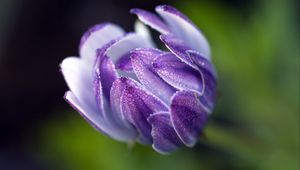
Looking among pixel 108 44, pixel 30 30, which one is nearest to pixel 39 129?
pixel 30 30

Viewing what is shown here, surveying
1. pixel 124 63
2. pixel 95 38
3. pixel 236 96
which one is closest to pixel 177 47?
pixel 124 63

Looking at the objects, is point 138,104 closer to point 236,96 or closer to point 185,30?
point 185,30

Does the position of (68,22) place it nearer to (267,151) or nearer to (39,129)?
(39,129)

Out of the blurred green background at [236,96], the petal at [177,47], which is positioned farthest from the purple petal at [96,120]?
the blurred green background at [236,96]

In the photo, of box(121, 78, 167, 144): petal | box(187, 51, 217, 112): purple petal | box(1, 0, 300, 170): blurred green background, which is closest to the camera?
box(121, 78, 167, 144): petal

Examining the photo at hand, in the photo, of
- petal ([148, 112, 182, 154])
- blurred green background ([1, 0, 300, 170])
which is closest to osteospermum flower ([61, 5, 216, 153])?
petal ([148, 112, 182, 154])

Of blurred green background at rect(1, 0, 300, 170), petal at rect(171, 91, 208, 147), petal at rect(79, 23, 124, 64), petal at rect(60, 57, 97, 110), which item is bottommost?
blurred green background at rect(1, 0, 300, 170)

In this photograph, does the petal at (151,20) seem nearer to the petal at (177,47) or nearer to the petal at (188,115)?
the petal at (177,47)

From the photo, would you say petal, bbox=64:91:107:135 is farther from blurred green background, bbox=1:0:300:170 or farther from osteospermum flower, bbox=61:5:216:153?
blurred green background, bbox=1:0:300:170
